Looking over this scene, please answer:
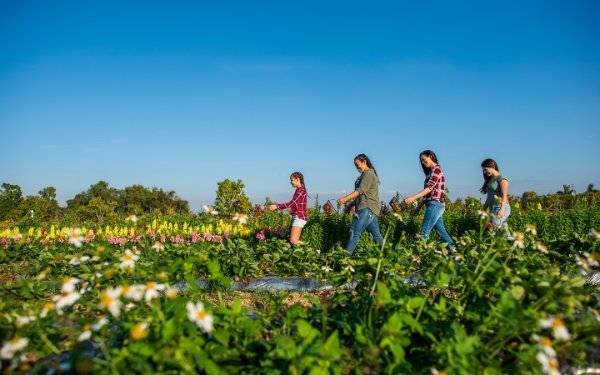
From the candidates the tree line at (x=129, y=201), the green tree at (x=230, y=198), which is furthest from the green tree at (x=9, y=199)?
the green tree at (x=230, y=198)

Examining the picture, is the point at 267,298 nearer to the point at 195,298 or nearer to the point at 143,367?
the point at 195,298

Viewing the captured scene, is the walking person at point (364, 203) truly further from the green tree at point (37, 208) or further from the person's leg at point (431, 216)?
the green tree at point (37, 208)

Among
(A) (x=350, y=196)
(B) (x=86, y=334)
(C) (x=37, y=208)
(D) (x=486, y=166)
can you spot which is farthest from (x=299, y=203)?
(C) (x=37, y=208)

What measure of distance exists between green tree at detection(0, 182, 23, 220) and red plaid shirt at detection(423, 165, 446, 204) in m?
20.9

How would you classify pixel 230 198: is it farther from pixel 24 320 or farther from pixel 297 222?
pixel 24 320

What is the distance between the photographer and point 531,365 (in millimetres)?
1810

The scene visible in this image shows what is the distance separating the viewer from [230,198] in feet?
38.3

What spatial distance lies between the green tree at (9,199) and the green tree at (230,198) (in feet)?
45.1

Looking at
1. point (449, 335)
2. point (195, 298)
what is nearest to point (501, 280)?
point (449, 335)

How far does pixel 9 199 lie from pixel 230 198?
1679cm

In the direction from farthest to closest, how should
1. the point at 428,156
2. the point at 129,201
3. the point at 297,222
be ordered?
the point at 129,201
the point at 297,222
the point at 428,156

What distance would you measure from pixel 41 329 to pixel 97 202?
1637 cm

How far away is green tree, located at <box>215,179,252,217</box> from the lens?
1166cm

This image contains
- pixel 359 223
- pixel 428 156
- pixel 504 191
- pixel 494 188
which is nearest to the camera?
pixel 504 191
